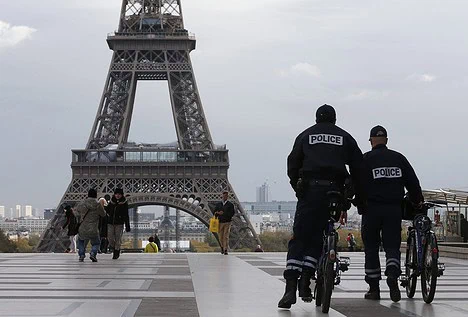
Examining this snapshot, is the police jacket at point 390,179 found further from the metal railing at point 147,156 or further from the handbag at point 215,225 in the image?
the metal railing at point 147,156

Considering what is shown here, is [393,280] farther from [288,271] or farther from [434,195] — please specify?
[434,195]

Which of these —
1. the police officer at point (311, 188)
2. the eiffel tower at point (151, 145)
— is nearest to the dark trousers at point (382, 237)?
the police officer at point (311, 188)

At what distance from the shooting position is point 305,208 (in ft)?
31.1

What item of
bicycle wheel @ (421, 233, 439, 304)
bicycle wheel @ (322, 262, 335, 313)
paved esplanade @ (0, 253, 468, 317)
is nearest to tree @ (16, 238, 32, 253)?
paved esplanade @ (0, 253, 468, 317)

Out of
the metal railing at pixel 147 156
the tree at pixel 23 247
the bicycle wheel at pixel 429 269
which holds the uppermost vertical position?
the metal railing at pixel 147 156

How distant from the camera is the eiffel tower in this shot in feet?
215

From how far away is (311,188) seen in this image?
31.1 feet

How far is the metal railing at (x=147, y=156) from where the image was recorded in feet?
219

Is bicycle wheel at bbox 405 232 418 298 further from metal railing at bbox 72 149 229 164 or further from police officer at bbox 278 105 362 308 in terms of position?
metal railing at bbox 72 149 229 164

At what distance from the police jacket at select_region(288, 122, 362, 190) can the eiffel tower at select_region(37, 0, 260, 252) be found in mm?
53747

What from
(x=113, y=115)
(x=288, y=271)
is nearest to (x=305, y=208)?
(x=288, y=271)

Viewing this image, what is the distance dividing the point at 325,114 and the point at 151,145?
6224cm

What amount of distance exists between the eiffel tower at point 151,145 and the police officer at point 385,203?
173 feet

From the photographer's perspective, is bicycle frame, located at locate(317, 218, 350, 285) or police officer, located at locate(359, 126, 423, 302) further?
police officer, located at locate(359, 126, 423, 302)
